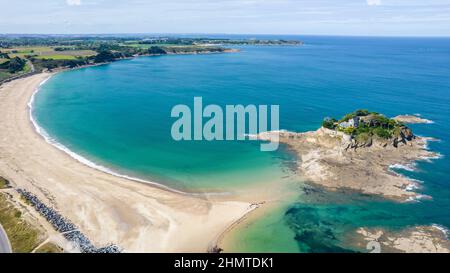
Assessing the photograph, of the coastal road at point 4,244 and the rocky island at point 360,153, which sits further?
the rocky island at point 360,153

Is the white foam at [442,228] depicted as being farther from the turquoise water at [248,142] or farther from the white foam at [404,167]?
the white foam at [404,167]

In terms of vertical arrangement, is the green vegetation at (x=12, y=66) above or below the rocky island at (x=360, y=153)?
above

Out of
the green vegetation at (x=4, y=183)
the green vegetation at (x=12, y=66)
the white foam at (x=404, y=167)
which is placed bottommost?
the green vegetation at (x=4, y=183)

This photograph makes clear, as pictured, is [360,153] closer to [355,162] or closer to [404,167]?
[355,162]

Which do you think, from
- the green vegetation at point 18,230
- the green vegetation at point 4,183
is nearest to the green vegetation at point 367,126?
the green vegetation at point 18,230

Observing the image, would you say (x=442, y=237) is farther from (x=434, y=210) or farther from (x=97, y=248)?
(x=97, y=248)

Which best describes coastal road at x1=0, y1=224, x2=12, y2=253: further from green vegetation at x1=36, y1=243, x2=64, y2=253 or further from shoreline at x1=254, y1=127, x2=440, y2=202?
shoreline at x1=254, y1=127, x2=440, y2=202
